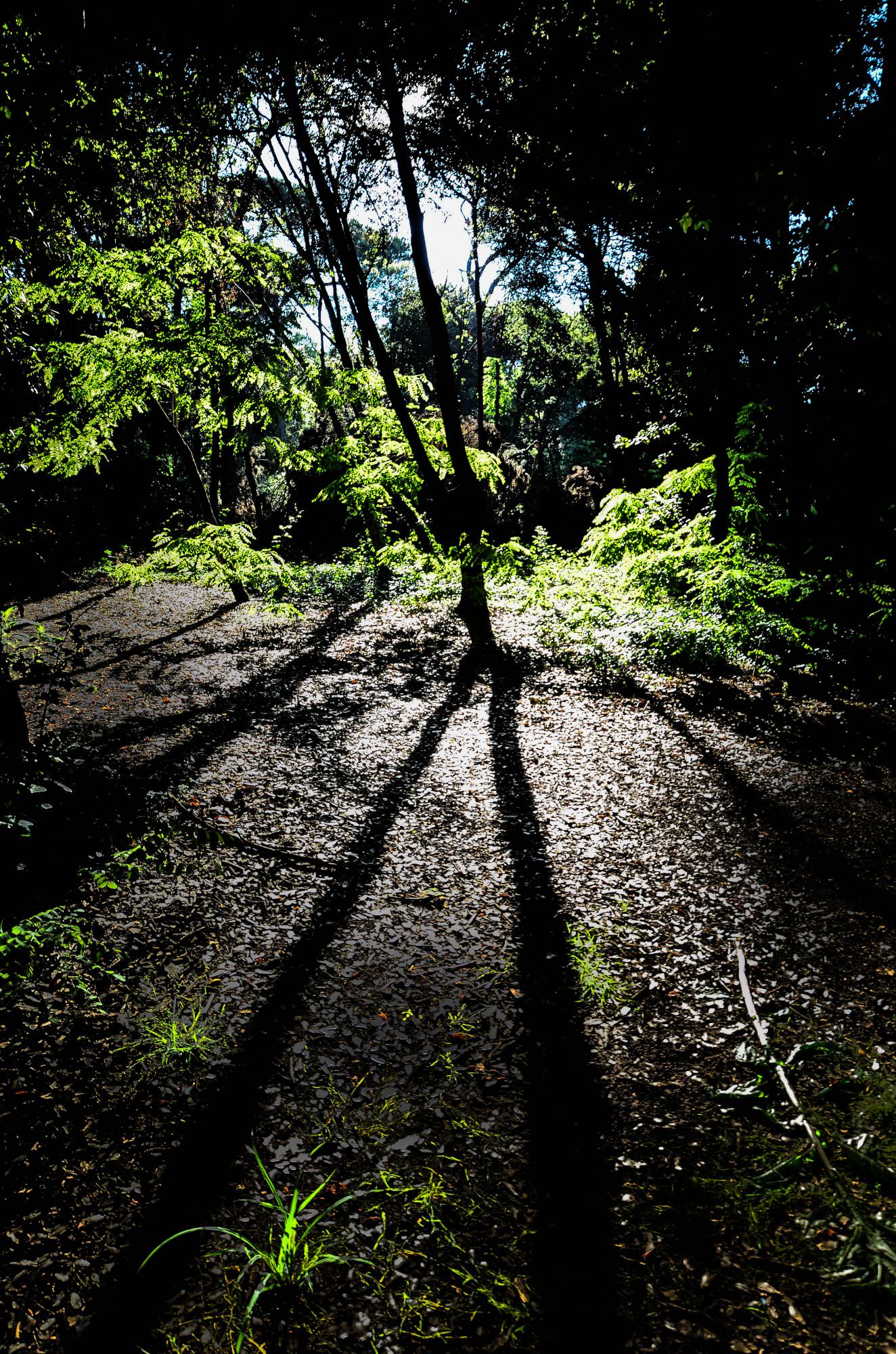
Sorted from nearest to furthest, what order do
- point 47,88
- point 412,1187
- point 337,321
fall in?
point 412,1187, point 47,88, point 337,321

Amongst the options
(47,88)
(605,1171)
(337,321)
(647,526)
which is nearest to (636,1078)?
(605,1171)

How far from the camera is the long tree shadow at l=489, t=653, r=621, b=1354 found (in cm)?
174

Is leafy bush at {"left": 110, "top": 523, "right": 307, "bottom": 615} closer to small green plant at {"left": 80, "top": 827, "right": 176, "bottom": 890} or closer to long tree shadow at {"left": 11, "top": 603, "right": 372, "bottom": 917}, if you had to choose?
long tree shadow at {"left": 11, "top": 603, "right": 372, "bottom": 917}

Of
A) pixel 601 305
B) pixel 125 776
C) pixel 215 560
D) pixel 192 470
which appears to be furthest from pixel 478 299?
pixel 125 776

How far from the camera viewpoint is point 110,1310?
1694mm

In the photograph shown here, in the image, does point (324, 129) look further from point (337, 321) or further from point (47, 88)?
point (47, 88)

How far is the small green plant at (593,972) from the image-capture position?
2930 millimetres

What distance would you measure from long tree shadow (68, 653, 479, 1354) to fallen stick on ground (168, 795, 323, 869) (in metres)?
0.24

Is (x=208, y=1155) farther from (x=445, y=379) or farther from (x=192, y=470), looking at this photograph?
(x=192, y=470)

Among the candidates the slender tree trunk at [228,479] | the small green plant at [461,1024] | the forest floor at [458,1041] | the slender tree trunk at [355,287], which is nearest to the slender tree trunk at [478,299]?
the slender tree trunk at [355,287]

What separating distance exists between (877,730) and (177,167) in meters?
10.5

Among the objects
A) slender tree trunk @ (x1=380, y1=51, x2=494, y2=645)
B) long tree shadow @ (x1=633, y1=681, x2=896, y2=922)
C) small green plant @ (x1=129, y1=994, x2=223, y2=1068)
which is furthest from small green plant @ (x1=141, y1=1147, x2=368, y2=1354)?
slender tree trunk @ (x1=380, y1=51, x2=494, y2=645)

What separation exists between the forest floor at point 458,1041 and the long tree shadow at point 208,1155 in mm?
11

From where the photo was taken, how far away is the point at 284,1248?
1.79 metres
